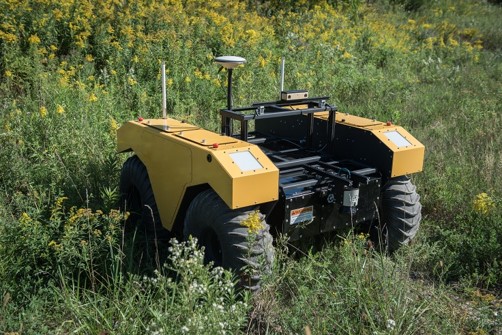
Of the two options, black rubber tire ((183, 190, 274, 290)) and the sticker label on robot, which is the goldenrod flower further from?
black rubber tire ((183, 190, 274, 290))

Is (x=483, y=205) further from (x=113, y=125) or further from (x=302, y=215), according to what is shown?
(x=113, y=125)

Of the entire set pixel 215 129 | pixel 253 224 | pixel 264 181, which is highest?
pixel 264 181

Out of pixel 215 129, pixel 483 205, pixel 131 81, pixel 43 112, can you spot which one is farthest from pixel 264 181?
pixel 131 81

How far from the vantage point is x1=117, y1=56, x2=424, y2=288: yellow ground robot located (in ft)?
11.4

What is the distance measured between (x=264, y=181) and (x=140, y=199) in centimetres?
151

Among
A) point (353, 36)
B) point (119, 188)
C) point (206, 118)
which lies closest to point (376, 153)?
point (119, 188)

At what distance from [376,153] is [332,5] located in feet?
31.0

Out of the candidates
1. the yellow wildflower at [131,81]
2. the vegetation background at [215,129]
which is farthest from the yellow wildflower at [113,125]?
the yellow wildflower at [131,81]

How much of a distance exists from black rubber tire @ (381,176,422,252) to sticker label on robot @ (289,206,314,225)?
759mm

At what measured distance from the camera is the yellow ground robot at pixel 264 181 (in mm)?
3467

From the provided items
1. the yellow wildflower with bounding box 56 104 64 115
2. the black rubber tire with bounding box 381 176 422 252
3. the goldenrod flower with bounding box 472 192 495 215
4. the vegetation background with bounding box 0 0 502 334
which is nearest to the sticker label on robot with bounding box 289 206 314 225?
the vegetation background with bounding box 0 0 502 334

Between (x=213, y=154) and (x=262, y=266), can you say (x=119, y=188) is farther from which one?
(x=262, y=266)

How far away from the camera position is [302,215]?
3791mm

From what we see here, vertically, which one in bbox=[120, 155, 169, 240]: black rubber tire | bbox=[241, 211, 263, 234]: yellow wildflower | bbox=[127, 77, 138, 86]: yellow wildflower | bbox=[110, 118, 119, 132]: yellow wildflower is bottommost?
bbox=[120, 155, 169, 240]: black rubber tire
